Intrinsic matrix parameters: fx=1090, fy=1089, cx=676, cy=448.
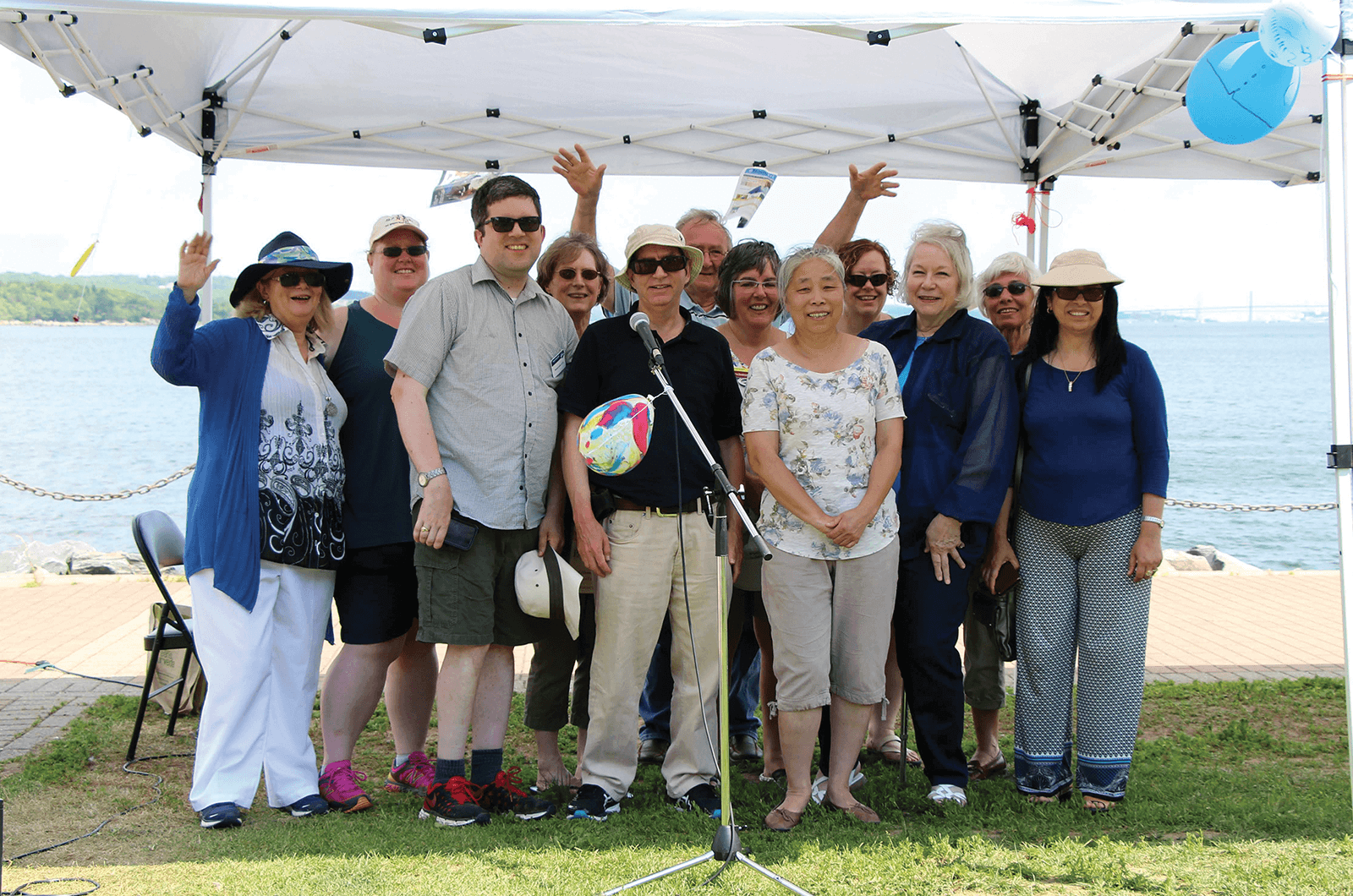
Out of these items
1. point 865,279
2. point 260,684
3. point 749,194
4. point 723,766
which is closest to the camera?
point 723,766

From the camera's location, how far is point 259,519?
3648mm

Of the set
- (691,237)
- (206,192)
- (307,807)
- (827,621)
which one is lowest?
(307,807)

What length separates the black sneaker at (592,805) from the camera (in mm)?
3672

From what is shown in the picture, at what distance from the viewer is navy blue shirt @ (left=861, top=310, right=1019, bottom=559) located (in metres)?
3.74

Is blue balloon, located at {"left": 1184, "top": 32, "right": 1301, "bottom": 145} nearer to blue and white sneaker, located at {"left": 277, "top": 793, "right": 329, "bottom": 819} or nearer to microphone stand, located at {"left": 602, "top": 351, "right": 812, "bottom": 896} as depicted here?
microphone stand, located at {"left": 602, "top": 351, "right": 812, "bottom": 896}

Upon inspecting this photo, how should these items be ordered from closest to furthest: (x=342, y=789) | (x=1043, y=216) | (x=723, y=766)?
(x=723, y=766)
(x=342, y=789)
(x=1043, y=216)

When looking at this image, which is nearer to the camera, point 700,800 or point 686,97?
point 700,800

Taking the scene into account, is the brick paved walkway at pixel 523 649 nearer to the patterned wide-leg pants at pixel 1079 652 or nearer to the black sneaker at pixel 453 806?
the black sneaker at pixel 453 806

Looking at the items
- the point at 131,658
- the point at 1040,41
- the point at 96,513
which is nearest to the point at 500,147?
the point at 1040,41

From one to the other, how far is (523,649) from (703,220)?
3.26m

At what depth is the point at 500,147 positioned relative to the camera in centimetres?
693

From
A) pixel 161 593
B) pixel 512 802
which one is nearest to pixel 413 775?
pixel 512 802

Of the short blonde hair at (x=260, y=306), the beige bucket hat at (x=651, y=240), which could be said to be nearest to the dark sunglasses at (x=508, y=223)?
the beige bucket hat at (x=651, y=240)

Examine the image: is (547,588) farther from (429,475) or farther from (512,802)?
(512,802)
